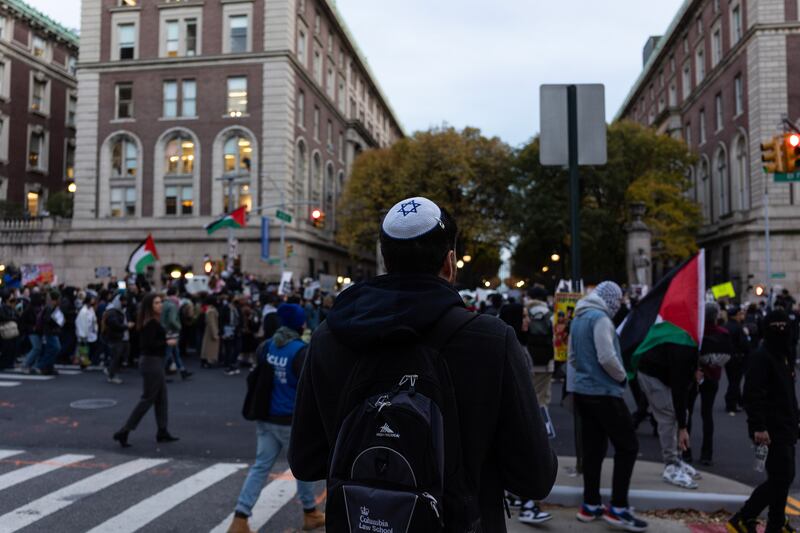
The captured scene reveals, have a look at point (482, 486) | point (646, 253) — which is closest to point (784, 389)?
point (482, 486)

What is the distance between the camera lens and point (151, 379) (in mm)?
8664

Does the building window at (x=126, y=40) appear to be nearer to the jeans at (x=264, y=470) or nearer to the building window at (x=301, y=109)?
the building window at (x=301, y=109)

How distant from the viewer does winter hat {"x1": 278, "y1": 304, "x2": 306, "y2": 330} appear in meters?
5.62

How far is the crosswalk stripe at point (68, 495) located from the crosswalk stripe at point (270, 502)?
1677mm

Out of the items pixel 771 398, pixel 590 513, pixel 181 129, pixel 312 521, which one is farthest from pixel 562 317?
pixel 181 129

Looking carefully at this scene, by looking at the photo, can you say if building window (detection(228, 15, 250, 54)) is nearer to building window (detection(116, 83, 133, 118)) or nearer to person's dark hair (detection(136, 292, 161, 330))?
building window (detection(116, 83, 133, 118))

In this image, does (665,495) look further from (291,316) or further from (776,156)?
(776,156)

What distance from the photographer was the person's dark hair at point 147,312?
903 cm

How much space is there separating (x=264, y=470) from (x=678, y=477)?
161 inches

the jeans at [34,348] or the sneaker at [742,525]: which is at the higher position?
the jeans at [34,348]

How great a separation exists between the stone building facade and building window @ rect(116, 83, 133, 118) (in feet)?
0.21

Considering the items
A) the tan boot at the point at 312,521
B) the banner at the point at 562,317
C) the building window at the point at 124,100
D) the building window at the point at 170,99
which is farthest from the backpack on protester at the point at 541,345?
the building window at the point at 124,100

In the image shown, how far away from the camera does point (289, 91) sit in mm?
39312

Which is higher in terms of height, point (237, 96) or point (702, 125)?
point (702, 125)
